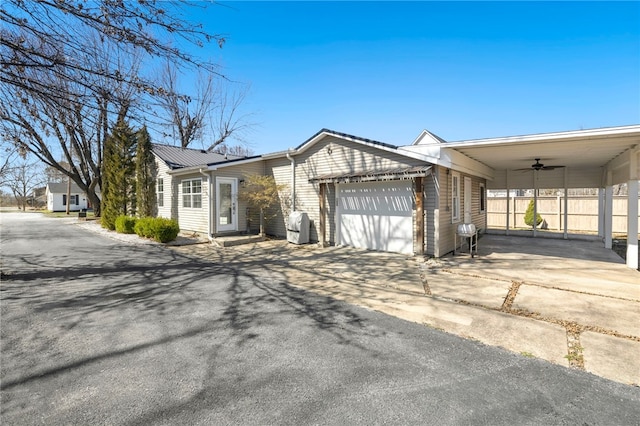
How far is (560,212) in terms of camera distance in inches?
615

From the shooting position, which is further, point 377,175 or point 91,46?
point 377,175

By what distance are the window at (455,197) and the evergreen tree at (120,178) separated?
47.6 ft

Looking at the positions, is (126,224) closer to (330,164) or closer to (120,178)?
(120,178)

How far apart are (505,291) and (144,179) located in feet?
49.9

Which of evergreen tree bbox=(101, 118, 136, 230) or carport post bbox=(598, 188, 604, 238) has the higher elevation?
evergreen tree bbox=(101, 118, 136, 230)

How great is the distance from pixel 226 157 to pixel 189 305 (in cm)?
1244

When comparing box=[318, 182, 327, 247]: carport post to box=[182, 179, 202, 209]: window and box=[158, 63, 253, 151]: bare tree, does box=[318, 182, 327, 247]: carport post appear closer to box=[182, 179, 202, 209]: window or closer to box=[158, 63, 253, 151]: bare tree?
box=[182, 179, 202, 209]: window

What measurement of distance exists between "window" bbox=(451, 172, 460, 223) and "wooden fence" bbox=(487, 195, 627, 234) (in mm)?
8578

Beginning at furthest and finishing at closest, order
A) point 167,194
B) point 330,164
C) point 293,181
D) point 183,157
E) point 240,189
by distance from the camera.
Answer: point 183,157 → point 167,194 → point 240,189 → point 293,181 → point 330,164

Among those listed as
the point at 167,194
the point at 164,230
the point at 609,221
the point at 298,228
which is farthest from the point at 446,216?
the point at 167,194

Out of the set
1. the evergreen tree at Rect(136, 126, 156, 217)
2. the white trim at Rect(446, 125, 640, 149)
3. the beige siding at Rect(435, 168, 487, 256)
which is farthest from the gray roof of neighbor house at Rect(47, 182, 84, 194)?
the white trim at Rect(446, 125, 640, 149)

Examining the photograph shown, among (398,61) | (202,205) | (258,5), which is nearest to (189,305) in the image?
(258,5)

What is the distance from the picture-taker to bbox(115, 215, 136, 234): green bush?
44.8 ft

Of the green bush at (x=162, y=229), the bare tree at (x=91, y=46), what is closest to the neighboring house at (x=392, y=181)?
the green bush at (x=162, y=229)
